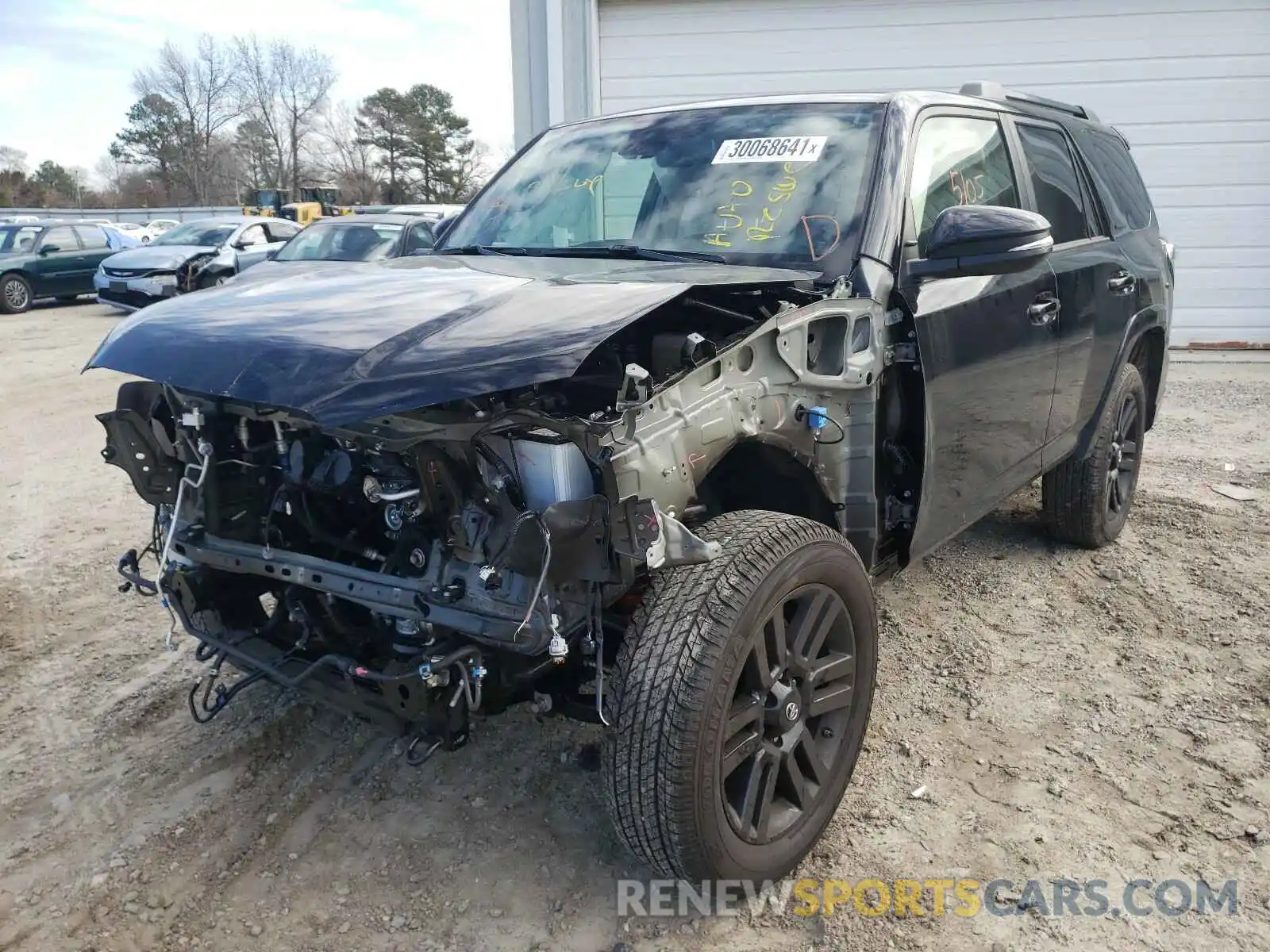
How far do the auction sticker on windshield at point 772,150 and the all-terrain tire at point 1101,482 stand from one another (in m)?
2.07

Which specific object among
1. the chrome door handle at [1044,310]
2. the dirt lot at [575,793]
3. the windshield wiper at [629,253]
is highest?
the windshield wiper at [629,253]

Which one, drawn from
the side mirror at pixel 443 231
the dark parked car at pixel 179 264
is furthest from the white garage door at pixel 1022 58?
the side mirror at pixel 443 231

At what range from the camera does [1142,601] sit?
4.27 metres

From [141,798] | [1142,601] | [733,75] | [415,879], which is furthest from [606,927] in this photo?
[733,75]

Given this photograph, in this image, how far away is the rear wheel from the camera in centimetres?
1625

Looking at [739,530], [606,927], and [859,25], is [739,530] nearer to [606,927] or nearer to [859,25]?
[606,927]

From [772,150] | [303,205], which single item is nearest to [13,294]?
[303,205]

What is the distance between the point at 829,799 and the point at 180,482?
1963 mm

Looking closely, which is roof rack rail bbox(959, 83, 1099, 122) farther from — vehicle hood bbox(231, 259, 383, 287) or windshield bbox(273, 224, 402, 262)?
windshield bbox(273, 224, 402, 262)

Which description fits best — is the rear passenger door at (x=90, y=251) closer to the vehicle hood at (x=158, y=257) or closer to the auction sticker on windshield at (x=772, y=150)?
the vehicle hood at (x=158, y=257)

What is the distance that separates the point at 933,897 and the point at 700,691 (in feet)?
2.96

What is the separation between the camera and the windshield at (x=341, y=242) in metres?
11.6

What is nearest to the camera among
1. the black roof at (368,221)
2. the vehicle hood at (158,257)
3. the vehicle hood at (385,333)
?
the vehicle hood at (385,333)

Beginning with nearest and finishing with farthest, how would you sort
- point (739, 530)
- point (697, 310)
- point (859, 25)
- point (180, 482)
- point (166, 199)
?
point (739, 530), point (697, 310), point (180, 482), point (859, 25), point (166, 199)
